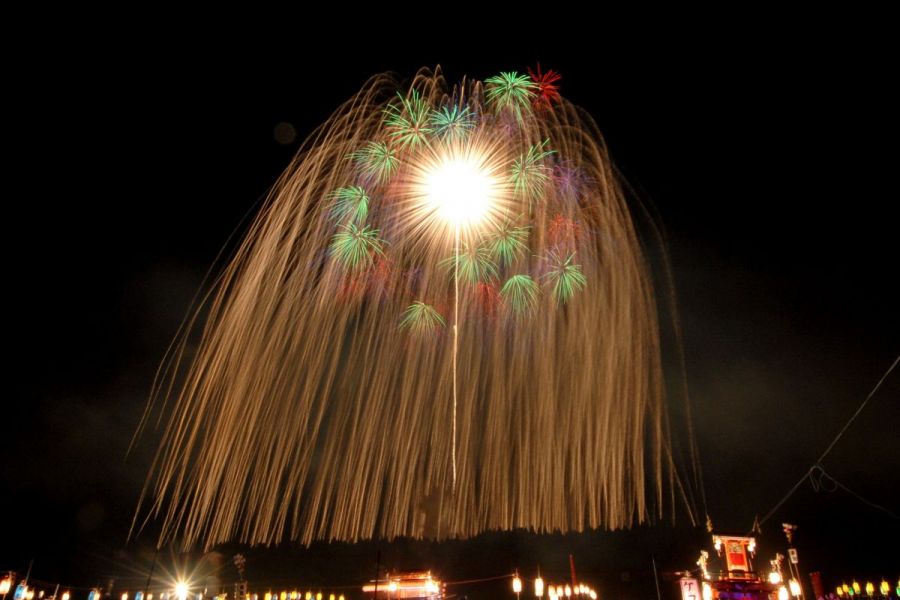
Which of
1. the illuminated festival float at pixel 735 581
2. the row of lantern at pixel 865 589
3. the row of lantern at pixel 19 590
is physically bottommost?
the row of lantern at pixel 19 590

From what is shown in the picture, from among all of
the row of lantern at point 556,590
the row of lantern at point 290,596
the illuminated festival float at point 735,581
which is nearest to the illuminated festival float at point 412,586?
the row of lantern at point 556,590

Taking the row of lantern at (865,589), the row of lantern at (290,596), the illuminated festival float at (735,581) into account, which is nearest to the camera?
the illuminated festival float at (735,581)

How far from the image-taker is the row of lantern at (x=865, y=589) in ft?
158

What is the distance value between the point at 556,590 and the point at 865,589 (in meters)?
35.6

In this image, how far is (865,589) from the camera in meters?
51.1

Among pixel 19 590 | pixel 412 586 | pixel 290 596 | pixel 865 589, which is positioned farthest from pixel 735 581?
pixel 865 589

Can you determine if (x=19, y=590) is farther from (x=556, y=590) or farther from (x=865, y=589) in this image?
(x=865, y=589)

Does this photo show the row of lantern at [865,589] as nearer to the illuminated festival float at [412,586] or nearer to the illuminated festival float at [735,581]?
the illuminated festival float at [735,581]

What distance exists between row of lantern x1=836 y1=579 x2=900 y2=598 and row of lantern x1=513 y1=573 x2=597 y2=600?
84.8ft

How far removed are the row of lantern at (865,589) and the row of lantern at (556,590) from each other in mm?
25833

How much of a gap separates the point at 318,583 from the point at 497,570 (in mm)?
17183

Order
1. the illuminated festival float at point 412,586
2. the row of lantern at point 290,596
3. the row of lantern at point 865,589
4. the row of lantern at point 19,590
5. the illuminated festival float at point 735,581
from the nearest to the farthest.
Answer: the illuminated festival float at point 735,581 → the row of lantern at point 19,590 → the illuminated festival float at point 412,586 → the row of lantern at point 290,596 → the row of lantern at point 865,589

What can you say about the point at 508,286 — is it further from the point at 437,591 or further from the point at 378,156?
the point at 437,591

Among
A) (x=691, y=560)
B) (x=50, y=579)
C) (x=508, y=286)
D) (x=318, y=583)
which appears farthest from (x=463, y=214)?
(x=691, y=560)
